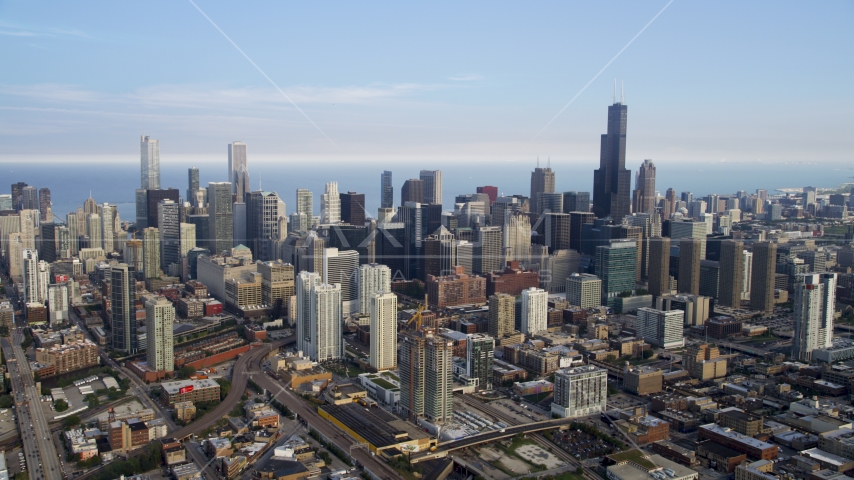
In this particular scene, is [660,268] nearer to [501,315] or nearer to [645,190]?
[501,315]

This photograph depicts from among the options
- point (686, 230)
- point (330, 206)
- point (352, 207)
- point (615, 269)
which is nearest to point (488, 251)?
point (615, 269)

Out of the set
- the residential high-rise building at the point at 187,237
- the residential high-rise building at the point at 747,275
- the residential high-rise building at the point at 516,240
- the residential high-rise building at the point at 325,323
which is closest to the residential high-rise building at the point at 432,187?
the residential high-rise building at the point at 516,240

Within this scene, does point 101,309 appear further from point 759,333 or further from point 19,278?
point 759,333

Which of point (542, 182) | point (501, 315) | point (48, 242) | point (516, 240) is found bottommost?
point (501, 315)

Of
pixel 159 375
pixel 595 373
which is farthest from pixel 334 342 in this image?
pixel 595 373

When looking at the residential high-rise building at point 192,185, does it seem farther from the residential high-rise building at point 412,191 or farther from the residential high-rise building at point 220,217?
the residential high-rise building at point 412,191
